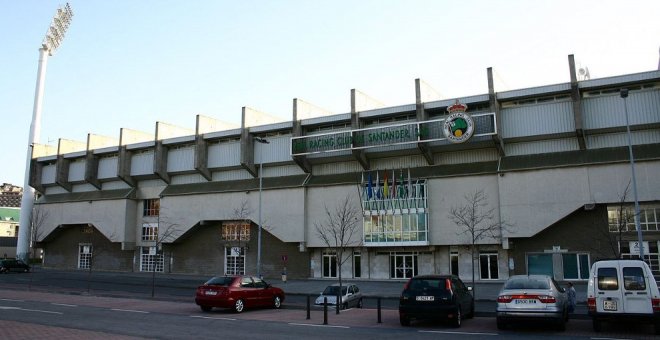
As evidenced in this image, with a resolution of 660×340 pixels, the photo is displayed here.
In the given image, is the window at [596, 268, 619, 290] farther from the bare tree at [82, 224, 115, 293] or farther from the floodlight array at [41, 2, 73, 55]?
the floodlight array at [41, 2, 73, 55]

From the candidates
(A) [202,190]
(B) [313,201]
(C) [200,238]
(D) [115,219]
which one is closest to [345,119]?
(B) [313,201]

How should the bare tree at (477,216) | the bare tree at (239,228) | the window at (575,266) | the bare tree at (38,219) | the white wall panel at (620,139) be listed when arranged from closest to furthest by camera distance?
1. the white wall panel at (620,139)
2. the window at (575,266)
3. the bare tree at (477,216)
4. the bare tree at (239,228)
5. the bare tree at (38,219)

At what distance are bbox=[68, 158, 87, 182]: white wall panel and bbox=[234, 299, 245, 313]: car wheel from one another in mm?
45298

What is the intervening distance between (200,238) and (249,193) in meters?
8.11

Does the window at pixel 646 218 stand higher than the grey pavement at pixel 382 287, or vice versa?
the window at pixel 646 218

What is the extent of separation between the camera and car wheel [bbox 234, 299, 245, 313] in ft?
60.8

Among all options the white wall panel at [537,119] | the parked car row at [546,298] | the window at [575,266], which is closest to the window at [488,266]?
the window at [575,266]

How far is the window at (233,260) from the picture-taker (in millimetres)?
46531

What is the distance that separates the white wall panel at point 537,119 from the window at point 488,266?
8967mm

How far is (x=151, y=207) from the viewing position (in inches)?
2101

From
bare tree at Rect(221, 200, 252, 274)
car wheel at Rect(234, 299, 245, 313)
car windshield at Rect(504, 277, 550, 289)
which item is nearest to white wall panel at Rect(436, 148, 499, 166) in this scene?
bare tree at Rect(221, 200, 252, 274)

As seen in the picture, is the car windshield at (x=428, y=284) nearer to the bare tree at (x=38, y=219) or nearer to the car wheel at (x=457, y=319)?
the car wheel at (x=457, y=319)

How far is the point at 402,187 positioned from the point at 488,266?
8.65 m

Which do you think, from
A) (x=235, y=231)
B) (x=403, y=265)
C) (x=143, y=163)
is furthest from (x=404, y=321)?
(x=143, y=163)
